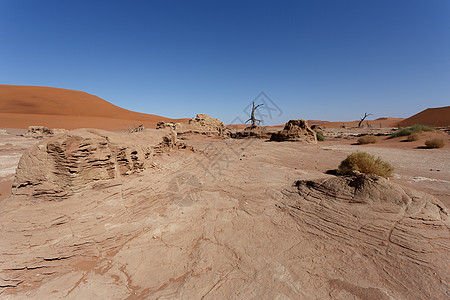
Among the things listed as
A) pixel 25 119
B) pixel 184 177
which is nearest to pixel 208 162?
pixel 184 177

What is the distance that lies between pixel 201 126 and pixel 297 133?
7.66 meters

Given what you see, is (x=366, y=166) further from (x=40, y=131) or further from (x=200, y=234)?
(x=40, y=131)

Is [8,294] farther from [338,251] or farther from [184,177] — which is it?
[338,251]

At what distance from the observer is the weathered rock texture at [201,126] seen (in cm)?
1475

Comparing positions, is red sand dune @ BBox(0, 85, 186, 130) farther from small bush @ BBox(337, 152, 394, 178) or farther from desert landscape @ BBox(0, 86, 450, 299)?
small bush @ BBox(337, 152, 394, 178)

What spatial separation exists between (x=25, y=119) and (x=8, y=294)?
44.5m

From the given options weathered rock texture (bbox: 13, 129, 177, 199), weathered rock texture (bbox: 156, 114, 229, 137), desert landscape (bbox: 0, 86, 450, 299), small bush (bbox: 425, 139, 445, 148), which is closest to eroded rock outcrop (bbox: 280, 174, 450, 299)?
desert landscape (bbox: 0, 86, 450, 299)

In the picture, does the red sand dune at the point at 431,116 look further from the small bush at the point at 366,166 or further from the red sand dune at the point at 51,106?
the red sand dune at the point at 51,106

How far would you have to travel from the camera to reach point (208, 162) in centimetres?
723

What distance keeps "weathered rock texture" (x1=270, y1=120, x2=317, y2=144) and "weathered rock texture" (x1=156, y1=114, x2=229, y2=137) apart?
520cm

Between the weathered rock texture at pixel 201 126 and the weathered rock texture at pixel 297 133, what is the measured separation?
5204mm

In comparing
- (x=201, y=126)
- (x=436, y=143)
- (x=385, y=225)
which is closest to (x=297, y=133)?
(x=436, y=143)

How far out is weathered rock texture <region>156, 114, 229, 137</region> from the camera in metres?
14.8

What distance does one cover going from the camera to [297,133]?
1373 centimetres
